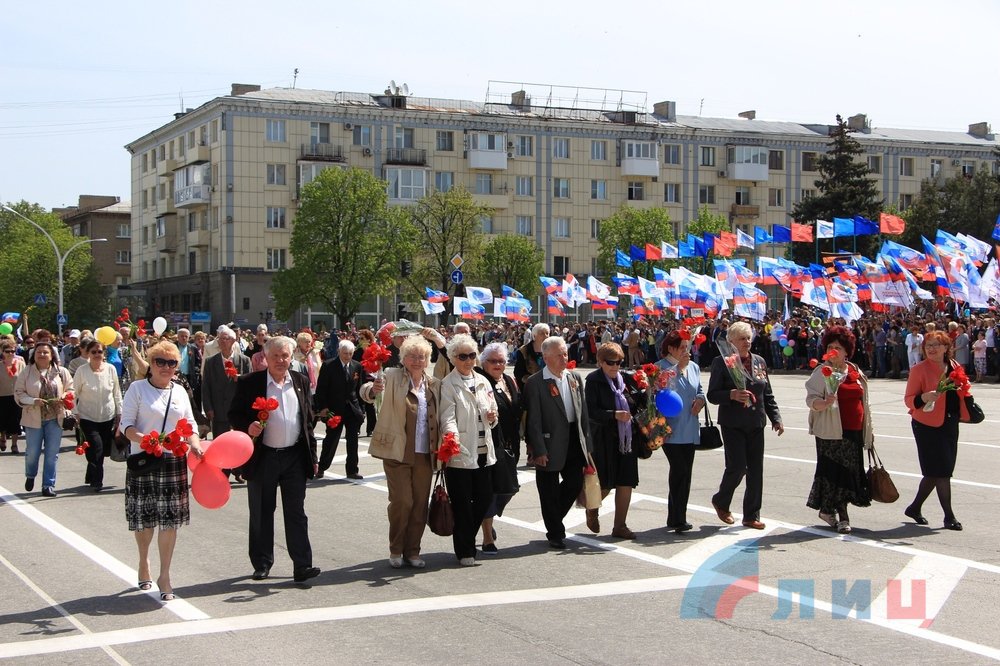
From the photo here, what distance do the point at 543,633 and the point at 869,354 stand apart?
29.0 meters

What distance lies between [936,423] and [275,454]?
5574mm

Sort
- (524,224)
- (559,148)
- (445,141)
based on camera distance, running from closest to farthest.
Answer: (445,141), (559,148), (524,224)

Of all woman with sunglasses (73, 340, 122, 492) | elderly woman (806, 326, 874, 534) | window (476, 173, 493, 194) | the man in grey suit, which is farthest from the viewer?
window (476, 173, 493, 194)

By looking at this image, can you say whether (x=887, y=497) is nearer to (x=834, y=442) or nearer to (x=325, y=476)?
(x=834, y=442)

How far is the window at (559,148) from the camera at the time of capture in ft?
244

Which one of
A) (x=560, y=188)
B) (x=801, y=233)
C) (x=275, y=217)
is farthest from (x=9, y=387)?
(x=560, y=188)

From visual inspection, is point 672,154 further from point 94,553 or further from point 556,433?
point 94,553

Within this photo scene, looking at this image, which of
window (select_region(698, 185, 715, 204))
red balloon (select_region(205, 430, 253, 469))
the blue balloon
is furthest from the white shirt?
window (select_region(698, 185, 715, 204))

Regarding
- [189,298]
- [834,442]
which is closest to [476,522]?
[834,442]

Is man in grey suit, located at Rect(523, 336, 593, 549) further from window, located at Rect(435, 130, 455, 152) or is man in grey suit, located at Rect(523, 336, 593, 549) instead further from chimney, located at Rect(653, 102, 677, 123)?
chimney, located at Rect(653, 102, 677, 123)

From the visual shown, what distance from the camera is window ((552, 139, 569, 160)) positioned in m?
74.2

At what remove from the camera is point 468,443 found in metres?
8.62

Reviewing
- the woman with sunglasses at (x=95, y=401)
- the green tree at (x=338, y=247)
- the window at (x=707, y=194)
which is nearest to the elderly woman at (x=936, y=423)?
the woman with sunglasses at (x=95, y=401)

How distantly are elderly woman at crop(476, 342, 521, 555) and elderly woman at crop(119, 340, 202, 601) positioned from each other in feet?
7.54
